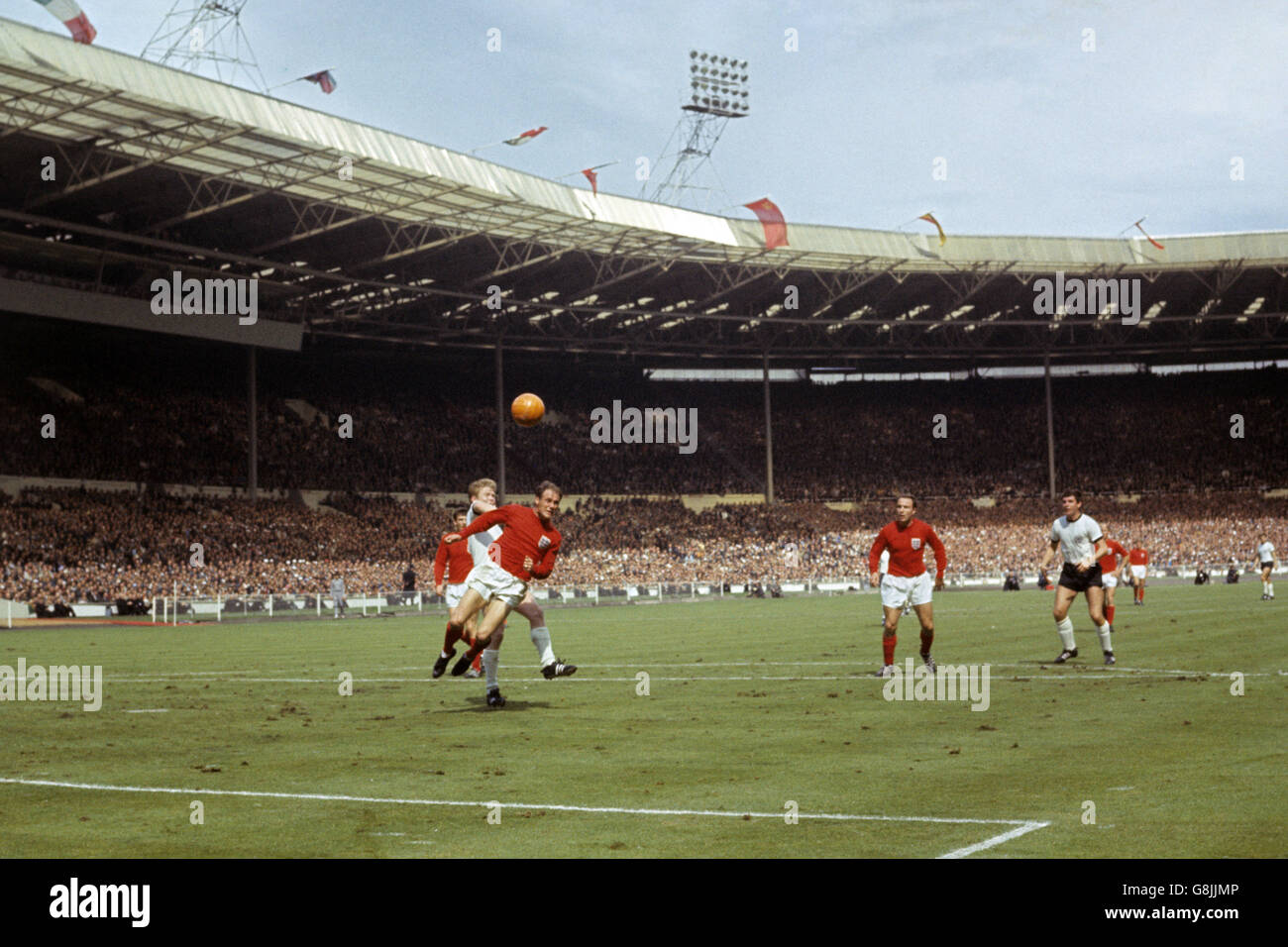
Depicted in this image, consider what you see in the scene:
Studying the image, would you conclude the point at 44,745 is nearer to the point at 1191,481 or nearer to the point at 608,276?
the point at 608,276

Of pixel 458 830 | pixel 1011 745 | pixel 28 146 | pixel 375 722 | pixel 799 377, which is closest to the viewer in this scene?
pixel 458 830

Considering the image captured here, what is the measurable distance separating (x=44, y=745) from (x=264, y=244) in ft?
146

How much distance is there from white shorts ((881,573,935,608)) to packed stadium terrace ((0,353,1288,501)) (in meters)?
48.3

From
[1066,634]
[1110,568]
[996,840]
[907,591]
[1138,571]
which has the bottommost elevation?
[996,840]

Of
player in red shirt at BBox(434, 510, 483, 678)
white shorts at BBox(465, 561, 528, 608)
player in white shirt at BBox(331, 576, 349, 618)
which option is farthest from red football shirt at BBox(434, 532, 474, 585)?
player in white shirt at BBox(331, 576, 349, 618)

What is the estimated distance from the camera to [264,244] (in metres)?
53.5

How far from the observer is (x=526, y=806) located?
8.31 meters

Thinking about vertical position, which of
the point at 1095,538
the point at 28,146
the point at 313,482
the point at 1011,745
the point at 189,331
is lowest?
the point at 1011,745

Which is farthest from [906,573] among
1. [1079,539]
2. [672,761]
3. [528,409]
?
[672,761]

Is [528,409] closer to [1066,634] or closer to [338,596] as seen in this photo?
[1066,634]

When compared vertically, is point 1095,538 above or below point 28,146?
below

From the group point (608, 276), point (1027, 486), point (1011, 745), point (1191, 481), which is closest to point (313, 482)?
point (608, 276)

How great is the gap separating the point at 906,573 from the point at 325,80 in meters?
32.9
